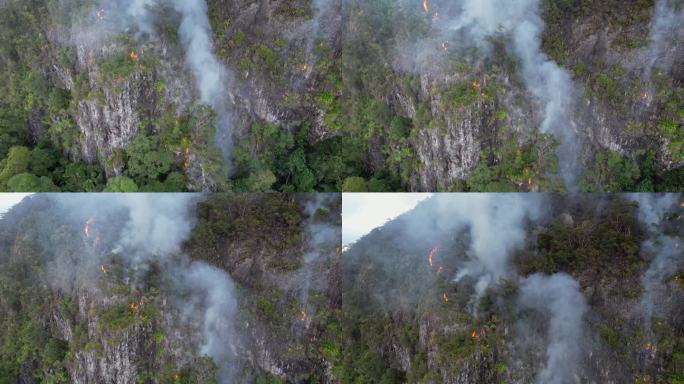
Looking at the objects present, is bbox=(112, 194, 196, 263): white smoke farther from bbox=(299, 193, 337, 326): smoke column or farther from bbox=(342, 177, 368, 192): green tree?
bbox=(342, 177, 368, 192): green tree

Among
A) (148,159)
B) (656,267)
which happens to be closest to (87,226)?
(148,159)

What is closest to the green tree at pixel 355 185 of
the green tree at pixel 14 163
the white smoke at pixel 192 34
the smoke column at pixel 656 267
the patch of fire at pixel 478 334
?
the white smoke at pixel 192 34

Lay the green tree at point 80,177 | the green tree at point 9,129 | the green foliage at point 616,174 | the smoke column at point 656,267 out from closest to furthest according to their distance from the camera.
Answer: the smoke column at point 656,267 → the green foliage at point 616,174 → the green tree at point 80,177 → the green tree at point 9,129

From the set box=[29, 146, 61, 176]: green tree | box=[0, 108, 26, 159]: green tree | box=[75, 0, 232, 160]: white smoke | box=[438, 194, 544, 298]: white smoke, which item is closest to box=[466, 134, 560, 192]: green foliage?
box=[438, 194, 544, 298]: white smoke

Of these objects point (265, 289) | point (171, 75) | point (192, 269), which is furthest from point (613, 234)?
point (171, 75)

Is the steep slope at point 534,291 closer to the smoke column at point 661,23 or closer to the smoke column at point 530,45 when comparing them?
the smoke column at point 530,45

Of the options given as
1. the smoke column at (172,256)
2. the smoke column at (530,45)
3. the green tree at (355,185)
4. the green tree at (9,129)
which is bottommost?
the smoke column at (172,256)
